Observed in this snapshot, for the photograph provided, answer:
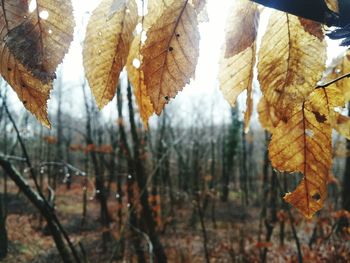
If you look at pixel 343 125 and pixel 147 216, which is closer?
pixel 343 125

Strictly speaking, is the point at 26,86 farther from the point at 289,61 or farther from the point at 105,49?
the point at 289,61

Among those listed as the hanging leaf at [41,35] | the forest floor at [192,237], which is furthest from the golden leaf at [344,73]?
the forest floor at [192,237]

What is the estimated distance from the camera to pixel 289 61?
1.35 feet

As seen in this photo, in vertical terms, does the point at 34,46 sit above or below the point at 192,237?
above

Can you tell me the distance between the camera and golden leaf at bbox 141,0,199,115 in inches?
14.8

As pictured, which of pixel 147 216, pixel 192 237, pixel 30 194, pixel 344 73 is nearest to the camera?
pixel 344 73

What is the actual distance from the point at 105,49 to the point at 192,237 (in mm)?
16465

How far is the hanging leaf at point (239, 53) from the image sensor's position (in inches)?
18.3

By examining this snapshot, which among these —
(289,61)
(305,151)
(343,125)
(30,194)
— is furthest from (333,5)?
(30,194)

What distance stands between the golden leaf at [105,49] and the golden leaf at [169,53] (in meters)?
0.03

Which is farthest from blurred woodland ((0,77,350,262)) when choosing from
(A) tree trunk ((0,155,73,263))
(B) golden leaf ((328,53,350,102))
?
(B) golden leaf ((328,53,350,102))

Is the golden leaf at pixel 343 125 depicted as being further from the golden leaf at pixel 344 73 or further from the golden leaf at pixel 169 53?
the golden leaf at pixel 169 53

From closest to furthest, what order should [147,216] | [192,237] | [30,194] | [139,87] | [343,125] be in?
[139,87] < [343,125] < [30,194] < [147,216] < [192,237]

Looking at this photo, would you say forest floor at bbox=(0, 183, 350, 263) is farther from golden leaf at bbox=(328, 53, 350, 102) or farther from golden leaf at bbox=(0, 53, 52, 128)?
golden leaf at bbox=(0, 53, 52, 128)
